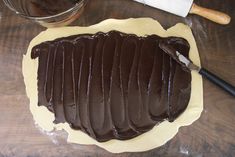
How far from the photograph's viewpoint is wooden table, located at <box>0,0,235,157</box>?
103cm

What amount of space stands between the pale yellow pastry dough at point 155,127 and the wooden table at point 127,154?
0.02m

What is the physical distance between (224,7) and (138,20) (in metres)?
0.23

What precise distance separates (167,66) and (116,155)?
26 cm

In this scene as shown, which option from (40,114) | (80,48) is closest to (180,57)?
(80,48)

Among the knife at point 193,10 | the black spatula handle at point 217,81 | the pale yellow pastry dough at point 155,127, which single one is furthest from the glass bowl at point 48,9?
the black spatula handle at point 217,81

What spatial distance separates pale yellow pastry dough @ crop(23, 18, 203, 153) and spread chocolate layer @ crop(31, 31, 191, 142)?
0.05ft

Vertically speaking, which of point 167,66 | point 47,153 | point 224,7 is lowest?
point 47,153

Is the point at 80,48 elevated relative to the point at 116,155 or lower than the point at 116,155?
elevated

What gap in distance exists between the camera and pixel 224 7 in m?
1.09

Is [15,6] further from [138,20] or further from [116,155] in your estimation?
[116,155]

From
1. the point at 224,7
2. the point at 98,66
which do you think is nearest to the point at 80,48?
the point at 98,66

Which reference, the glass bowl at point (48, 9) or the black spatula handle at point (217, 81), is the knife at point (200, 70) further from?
the glass bowl at point (48, 9)

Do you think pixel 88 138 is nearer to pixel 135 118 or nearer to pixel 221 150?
pixel 135 118

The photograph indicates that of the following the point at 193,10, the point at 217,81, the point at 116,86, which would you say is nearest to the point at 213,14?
the point at 193,10
